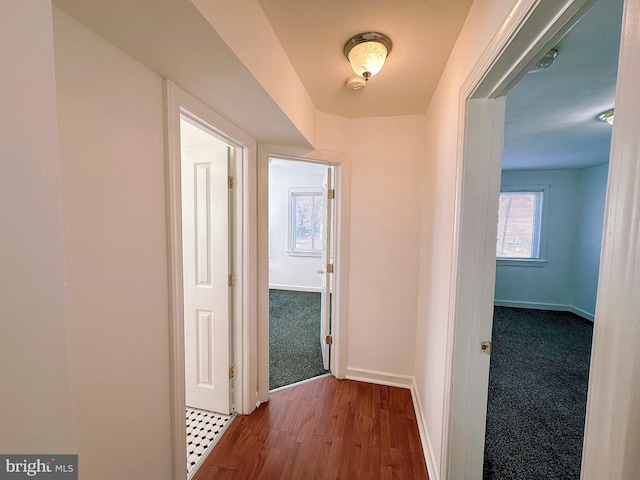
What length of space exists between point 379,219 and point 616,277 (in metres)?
1.80

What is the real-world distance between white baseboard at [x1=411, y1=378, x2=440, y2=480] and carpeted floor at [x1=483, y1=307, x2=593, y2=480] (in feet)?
1.04

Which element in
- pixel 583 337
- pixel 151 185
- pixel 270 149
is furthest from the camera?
pixel 583 337

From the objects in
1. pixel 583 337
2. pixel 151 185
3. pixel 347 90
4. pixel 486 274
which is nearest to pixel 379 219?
pixel 347 90

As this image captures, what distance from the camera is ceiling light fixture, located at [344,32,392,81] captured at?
48.5 inches

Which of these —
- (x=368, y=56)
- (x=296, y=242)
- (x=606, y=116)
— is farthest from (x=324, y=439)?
(x=296, y=242)

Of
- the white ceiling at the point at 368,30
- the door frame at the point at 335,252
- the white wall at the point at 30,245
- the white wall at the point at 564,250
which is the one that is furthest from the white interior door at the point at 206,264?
the white wall at the point at 564,250

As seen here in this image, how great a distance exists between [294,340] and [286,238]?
8.11 feet

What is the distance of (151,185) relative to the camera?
41.2 inches

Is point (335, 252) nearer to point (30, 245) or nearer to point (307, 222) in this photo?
point (30, 245)

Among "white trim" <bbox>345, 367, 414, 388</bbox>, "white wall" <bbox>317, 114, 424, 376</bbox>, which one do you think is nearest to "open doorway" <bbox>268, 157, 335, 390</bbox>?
"white trim" <bbox>345, 367, 414, 388</bbox>

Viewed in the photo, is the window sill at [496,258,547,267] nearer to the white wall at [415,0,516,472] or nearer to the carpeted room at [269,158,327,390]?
the carpeted room at [269,158,327,390]

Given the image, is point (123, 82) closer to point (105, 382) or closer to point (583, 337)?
point (105, 382)

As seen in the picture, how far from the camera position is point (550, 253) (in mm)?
4309

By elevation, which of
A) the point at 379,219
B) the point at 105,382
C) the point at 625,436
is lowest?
the point at 105,382
